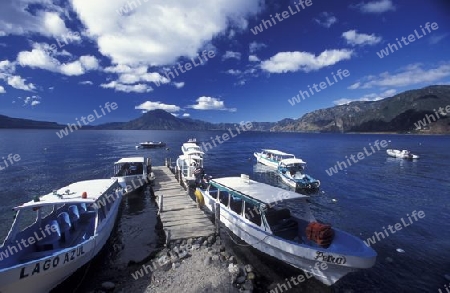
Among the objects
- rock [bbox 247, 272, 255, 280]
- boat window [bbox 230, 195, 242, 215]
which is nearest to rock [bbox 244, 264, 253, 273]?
rock [bbox 247, 272, 255, 280]

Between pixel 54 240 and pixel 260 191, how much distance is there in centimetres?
1193

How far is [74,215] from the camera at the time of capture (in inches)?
600

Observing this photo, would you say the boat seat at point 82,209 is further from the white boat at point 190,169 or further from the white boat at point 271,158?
the white boat at point 271,158

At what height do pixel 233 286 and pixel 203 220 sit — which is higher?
pixel 203 220

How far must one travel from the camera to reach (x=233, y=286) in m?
11.0

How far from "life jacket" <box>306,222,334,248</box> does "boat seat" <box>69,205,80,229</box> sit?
14.0m

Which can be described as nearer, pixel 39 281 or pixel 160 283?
pixel 39 281

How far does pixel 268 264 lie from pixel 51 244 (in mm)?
11522

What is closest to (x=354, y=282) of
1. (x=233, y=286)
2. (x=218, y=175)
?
(x=233, y=286)

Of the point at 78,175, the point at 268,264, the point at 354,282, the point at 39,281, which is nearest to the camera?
the point at 39,281

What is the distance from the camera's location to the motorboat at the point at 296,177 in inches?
1262

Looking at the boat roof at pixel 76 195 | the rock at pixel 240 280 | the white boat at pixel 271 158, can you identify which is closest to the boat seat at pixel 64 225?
the boat roof at pixel 76 195

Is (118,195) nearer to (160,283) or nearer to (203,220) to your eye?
(203,220)

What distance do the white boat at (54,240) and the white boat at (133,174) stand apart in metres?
10.4
